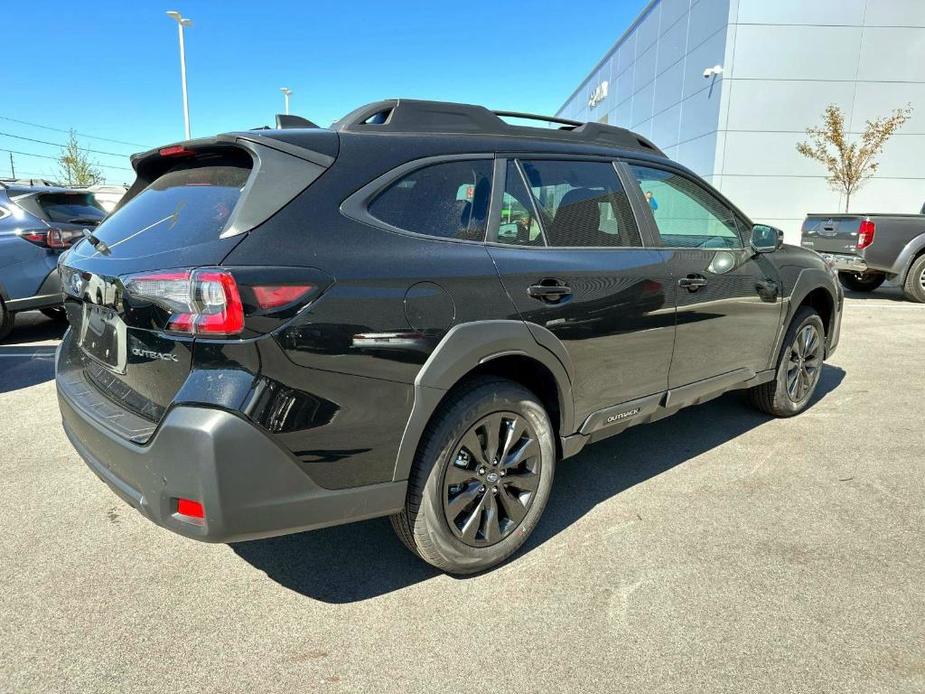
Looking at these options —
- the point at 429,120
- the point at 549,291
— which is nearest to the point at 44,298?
the point at 429,120

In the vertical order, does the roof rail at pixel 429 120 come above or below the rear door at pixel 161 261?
above

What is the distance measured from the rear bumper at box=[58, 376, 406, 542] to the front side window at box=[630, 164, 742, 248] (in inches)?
86.8

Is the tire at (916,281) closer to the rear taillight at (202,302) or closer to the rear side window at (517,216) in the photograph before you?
the rear side window at (517,216)

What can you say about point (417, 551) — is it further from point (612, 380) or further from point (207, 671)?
point (612, 380)

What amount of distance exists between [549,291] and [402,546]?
1.33m

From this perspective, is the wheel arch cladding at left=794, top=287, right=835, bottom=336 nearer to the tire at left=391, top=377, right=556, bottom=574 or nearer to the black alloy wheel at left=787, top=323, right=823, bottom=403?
the black alloy wheel at left=787, top=323, right=823, bottom=403

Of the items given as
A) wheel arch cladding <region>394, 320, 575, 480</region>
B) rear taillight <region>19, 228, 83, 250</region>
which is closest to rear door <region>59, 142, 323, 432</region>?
wheel arch cladding <region>394, 320, 575, 480</region>

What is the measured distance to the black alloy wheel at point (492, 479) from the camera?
7.91 feet

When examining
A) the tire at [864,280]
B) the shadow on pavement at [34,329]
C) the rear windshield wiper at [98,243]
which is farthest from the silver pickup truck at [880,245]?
the shadow on pavement at [34,329]

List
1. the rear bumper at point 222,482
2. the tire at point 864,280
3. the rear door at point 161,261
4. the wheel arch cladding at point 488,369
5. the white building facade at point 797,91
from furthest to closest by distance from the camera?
1. the white building facade at point 797,91
2. the tire at point 864,280
3. the wheel arch cladding at point 488,369
4. the rear door at point 161,261
5. the rear bumper at point 222,482

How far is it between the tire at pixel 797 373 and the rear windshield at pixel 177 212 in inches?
146

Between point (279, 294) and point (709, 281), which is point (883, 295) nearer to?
point (709, 281)

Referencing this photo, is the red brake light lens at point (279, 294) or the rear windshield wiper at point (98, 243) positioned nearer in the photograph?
the red brake light lens at point (279, 294)

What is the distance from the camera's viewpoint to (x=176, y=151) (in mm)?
2451
